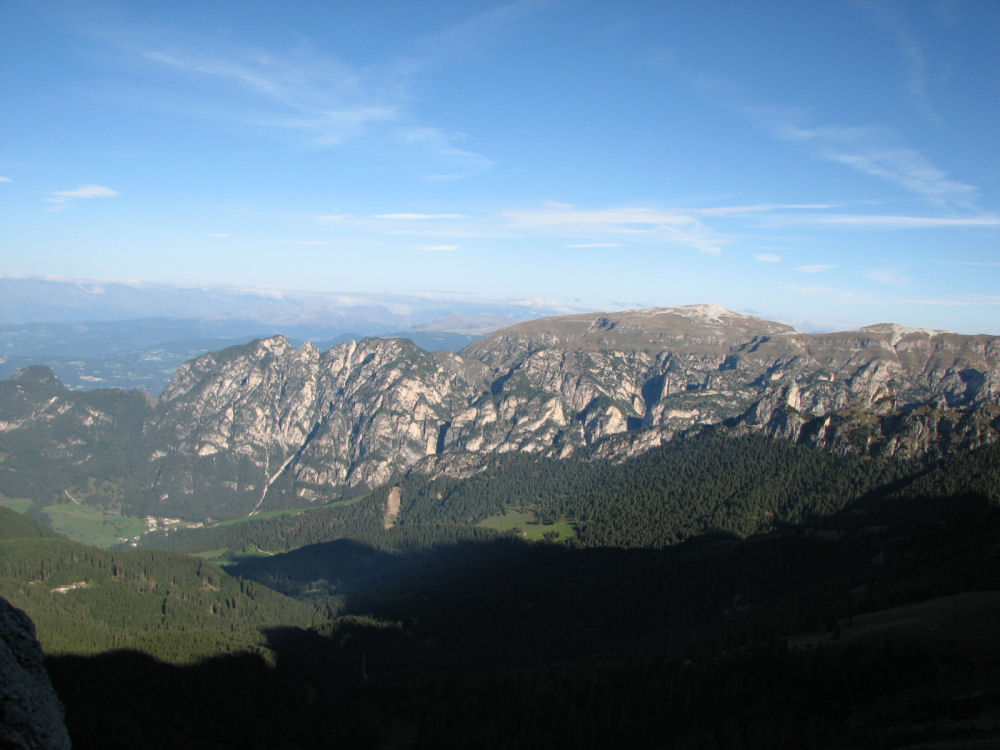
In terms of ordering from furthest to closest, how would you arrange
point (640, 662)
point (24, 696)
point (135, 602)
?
point (135, 602), point (640, 662), point (24, 696)

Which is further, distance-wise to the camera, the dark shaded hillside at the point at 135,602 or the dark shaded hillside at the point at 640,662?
the dark shaded hillside at the point at 135,602

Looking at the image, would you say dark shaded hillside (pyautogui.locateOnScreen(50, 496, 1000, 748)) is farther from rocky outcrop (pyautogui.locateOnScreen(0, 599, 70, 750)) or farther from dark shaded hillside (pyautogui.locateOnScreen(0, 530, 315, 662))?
rocky outcrop (pyautogui.locateOnScreen(0, 599, 70, 750))

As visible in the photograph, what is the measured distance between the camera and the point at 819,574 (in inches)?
5384

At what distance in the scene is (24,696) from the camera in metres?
22.3

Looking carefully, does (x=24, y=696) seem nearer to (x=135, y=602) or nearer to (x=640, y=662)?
(x=640, y=662)

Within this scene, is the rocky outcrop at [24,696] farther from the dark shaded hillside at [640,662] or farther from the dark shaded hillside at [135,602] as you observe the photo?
the dark shaded hillside at [135,602]

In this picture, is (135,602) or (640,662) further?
(135,602)

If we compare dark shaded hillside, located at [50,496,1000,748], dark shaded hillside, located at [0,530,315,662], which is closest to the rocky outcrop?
dark shaded hillside, located at [50,496,1000,748]

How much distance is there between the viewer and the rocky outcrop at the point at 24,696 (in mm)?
21344

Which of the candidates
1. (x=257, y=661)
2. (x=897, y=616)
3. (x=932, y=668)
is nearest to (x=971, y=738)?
(x=932, y=668)

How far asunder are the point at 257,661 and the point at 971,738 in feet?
395

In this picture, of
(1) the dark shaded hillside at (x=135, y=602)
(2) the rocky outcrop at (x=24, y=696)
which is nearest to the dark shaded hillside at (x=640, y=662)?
(1) the dark shaded hillside at (x=135, y=602)

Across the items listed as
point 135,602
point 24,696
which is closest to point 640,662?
point 24,696

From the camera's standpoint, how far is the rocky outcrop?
21.3 metres
